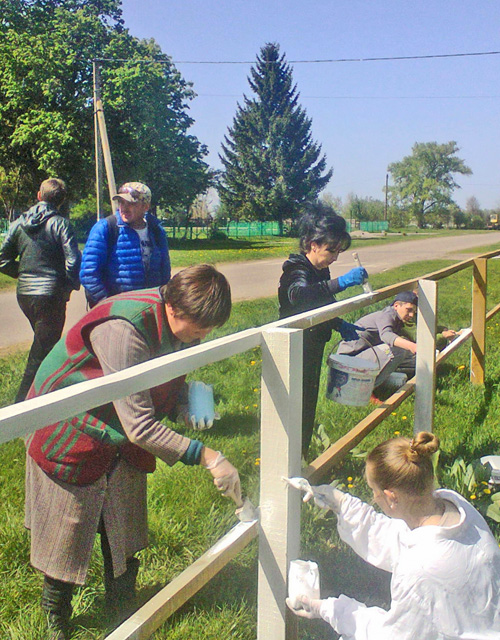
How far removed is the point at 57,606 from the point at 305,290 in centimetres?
168

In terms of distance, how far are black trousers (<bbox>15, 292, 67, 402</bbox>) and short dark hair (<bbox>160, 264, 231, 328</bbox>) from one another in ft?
9.76

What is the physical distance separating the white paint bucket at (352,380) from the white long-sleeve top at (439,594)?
110cm

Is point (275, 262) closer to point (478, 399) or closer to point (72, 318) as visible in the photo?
point (72, 318)

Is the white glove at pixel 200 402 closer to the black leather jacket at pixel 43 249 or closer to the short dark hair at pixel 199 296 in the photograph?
the short dark hair at pixel 199 296

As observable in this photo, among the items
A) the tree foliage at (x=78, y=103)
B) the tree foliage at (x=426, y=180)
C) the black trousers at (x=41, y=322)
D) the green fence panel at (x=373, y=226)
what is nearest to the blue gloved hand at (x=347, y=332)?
the black trousers at (x=41, y=322)

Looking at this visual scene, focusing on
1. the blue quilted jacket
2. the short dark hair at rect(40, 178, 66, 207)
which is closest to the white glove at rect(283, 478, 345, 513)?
the blue quilted jacket

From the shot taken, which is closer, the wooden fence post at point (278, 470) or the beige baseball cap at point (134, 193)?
the wooden fence post at point (278, 470)

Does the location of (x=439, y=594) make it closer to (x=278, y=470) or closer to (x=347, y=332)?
(x=278, y=470)

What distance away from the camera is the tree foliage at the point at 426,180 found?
9112cm

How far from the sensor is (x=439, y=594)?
1.63 meters

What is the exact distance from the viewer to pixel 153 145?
3488cm

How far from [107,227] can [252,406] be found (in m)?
1.50

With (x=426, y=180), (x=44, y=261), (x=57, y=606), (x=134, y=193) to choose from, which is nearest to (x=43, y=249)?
(x=44, y=261)

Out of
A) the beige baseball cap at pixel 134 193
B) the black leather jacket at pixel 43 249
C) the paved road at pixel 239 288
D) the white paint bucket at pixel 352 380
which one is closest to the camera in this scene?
the white paint bucket at pixel 352 380
